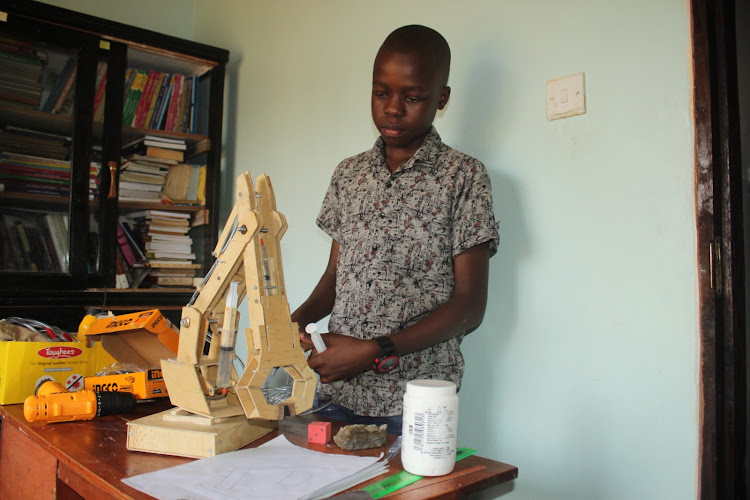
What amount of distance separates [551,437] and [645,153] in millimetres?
728

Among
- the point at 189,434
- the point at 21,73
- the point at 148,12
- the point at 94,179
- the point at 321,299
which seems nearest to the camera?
the point at 189,434

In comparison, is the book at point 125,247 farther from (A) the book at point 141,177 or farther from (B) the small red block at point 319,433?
(B) the small red block at point 319,433

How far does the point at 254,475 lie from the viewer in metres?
0.86

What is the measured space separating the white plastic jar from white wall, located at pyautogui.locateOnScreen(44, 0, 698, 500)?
644 millimetres

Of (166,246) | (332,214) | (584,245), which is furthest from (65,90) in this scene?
(584,245)

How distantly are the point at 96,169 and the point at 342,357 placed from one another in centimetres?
199

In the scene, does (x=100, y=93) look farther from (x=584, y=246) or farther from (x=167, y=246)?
(x=584, y=246)

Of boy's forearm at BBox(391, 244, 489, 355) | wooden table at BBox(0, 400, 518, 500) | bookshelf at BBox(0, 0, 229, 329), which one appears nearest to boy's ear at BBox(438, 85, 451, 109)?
A: boy's forearm at BBox(391, 244, 489, 355)

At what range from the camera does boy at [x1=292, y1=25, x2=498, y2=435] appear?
1404 mm

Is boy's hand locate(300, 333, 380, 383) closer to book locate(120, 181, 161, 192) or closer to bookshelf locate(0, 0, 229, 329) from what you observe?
bookshelf locate(0, 0, 229, 329)

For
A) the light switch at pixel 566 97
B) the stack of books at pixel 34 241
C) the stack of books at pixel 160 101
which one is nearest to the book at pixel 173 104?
the stack of books at pixel 160 101

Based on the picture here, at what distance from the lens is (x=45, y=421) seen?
117cm

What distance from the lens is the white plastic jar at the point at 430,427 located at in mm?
867

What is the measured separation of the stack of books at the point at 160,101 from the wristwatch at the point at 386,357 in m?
2.13
